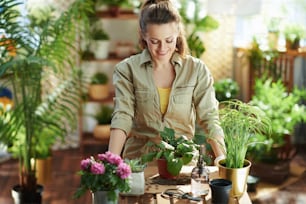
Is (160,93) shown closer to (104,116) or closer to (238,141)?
(238,141)

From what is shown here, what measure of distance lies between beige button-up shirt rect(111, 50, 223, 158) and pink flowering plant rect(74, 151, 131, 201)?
1.99 feet

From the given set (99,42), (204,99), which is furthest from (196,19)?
(204,99)

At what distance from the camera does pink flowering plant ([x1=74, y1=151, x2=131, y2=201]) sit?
1.86 m

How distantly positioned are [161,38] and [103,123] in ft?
11.3

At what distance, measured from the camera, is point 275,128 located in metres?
4.74

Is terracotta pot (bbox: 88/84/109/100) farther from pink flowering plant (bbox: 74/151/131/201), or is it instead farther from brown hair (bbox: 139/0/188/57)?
pink flowering plant (bbox: 74/151/131/201)

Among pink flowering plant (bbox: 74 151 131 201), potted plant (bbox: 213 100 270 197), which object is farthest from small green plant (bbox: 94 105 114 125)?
pink flowering plant (bbox: 74 151 131 201)

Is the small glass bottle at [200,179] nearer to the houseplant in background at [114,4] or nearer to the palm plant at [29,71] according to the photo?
the palm plant at [29,71]

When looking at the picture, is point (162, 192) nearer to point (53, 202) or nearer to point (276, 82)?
point (53, 202)

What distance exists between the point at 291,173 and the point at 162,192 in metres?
3.08

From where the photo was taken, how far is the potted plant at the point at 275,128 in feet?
15.6

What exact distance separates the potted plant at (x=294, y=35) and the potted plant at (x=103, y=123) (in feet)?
5.83

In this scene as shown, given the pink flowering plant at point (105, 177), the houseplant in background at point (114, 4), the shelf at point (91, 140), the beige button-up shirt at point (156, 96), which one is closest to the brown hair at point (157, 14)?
the beige button-up shirt at point (156, 96)

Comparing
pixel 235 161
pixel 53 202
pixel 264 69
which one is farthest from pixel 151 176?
pixel 264 69
